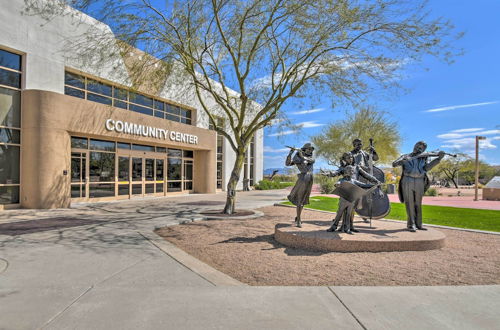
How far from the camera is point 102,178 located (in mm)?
15422

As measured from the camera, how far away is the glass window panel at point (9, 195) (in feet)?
38.2

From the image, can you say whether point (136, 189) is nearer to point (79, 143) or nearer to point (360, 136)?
point (79, 143)

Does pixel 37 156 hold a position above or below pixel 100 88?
below

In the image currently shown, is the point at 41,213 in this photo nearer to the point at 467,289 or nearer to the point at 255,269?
the point at 255,269

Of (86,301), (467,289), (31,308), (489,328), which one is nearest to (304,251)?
(467,289)

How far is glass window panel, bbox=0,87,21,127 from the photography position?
37.9ft

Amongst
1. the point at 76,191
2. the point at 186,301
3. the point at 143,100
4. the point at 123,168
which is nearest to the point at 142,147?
the point at 123,168

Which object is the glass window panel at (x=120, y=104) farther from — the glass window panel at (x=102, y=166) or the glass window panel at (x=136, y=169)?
the glass window panel at (x=136, y=169)

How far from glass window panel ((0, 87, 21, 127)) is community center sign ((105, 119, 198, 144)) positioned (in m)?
3.41

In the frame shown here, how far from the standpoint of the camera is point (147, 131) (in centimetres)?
1670

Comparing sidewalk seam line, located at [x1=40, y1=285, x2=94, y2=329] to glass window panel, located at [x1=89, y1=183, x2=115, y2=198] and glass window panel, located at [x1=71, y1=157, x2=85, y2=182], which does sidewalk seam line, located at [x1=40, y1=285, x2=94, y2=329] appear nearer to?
glass window panel, located at [x1=71, y1=157, x2=85, y2=182]

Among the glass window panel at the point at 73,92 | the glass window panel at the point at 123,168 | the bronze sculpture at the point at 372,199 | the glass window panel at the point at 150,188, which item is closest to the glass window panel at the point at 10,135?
the glass window panel at the point at 73,92

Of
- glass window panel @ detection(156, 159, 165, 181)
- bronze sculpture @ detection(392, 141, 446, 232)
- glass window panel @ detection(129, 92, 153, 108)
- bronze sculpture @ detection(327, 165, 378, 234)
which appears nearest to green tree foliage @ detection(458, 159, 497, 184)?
glass window panel @ detection(156, 159, 165, 181)

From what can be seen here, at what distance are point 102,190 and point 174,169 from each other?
5.75 m
